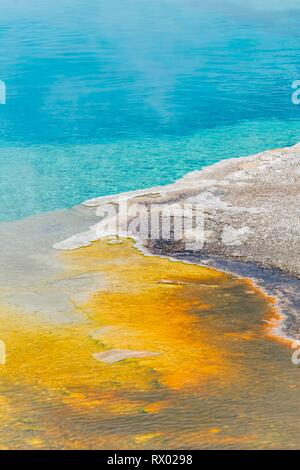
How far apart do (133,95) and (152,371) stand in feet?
58.7

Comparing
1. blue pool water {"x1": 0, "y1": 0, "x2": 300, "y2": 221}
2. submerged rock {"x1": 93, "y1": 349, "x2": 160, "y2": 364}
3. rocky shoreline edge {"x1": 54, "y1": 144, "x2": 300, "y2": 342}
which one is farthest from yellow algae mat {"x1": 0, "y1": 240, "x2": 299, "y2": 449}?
blue pool water {"x1": 0, "y1": 0, "x2": 300, "y2": 221}

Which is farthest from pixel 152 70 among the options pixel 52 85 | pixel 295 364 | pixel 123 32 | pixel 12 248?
pixel 295 364

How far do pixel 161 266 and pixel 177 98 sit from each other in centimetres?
1376

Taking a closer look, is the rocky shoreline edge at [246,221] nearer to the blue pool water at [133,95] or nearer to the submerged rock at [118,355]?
the blue pool water at [133,95]

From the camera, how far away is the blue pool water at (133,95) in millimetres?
20266

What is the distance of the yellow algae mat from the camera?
924cm

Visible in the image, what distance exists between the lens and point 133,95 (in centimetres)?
2730

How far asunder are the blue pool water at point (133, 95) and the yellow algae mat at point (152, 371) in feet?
18.0

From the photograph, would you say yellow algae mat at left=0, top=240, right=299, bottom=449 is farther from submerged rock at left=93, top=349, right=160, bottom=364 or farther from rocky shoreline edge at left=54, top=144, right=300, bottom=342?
rocky shoreline edge at left=54, top=144, right=300, bottom=342

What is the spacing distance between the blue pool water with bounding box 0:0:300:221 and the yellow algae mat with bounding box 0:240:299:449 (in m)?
Result: 5.48

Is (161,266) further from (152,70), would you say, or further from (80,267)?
(152,70)

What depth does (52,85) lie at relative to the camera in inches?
1126

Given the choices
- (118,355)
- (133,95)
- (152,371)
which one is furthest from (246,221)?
(133,95)

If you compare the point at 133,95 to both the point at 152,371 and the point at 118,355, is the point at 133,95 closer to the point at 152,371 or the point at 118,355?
the point at 118,355
